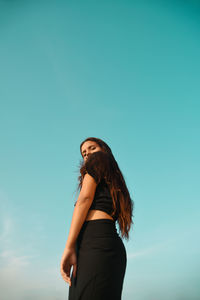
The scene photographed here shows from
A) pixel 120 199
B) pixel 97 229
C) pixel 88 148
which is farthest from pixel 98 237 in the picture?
pixel 88 148

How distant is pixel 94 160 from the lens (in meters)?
3.15

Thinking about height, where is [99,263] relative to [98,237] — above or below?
below

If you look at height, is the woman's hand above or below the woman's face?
below

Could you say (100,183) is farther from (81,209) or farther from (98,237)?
(98,237)

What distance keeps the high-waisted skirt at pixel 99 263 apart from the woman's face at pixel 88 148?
1198 millimetres

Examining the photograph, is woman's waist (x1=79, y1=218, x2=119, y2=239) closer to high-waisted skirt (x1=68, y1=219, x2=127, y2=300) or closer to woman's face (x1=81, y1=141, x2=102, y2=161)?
high-waisted skirt (x1=68, y1=219, x2=127, y2=300)

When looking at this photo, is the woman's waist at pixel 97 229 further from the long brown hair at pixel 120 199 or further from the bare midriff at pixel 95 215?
the long brown hair at pixel 120 199

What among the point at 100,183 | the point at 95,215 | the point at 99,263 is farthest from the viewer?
the point at 100,183

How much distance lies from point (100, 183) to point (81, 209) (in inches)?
18.2

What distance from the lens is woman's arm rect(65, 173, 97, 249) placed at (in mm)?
2631

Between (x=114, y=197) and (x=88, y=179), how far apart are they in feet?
1.30

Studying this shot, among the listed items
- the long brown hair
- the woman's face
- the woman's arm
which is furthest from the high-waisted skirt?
the woman's face

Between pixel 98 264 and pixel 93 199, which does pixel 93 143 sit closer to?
pixel 93 199

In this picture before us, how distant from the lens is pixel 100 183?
308 centimetres
